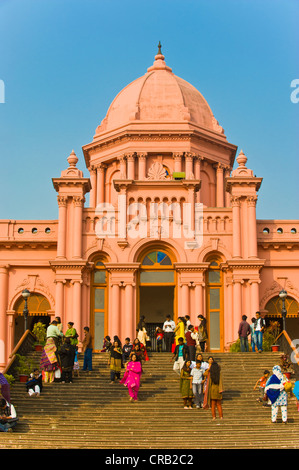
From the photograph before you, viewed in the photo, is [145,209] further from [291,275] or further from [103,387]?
[103,387]

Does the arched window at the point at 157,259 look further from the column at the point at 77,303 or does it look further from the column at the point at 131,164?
the column at the point at 131,164

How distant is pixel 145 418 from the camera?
2566 cm

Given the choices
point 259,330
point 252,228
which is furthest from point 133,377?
point 252,228

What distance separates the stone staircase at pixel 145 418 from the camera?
77.1 feet

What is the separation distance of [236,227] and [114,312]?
652cm

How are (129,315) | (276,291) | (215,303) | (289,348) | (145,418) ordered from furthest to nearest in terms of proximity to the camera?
(276,291), (215,303), (129,315), (289,348), (145,418)

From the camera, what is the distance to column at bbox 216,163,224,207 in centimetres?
4790

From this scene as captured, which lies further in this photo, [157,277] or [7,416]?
[157,277]

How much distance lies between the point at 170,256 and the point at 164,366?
940cm

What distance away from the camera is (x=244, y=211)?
39.4m

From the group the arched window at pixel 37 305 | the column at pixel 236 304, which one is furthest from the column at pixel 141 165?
the column at pixel 236 304

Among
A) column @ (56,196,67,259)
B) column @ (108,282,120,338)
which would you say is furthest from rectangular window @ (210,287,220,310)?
column @ (56,196,67,259)

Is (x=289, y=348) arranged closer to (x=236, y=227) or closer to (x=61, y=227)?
(x=236, y=227)

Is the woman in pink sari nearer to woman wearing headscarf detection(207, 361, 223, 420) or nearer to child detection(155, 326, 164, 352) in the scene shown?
woman wearing headscarf detection(207, 361, 223, 420)
